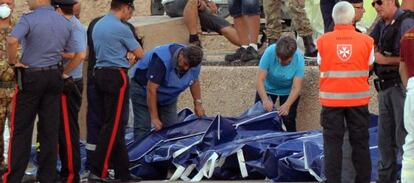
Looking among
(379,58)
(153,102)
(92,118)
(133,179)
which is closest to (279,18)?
(153,102)

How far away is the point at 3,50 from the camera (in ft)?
34.9

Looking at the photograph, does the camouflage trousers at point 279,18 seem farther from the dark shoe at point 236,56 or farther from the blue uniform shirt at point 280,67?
the blue uniform shirt at point 280,67

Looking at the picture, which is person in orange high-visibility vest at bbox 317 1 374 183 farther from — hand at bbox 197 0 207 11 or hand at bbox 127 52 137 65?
hand at bbox 197 0 207 11

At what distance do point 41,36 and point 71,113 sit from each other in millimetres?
885

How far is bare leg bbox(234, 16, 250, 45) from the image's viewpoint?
12906 millimetres

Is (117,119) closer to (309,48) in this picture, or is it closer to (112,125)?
(112,125)

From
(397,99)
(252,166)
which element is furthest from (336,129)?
(252,166)

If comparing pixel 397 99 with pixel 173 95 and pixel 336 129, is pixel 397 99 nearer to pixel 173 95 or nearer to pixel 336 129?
pixel 336 129

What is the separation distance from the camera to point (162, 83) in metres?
11.0

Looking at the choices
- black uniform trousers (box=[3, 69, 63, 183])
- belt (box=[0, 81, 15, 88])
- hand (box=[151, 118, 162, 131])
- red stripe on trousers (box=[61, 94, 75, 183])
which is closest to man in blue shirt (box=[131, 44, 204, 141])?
hand (box=[151, 118, 162, 131])

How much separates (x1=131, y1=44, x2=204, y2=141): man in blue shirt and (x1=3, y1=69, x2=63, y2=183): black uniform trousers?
53.9 inches

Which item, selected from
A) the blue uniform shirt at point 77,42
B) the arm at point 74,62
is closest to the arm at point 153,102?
the blue uniform shirt at point 77,42

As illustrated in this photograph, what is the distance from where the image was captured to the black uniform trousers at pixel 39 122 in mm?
9602

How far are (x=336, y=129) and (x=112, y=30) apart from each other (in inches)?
83.7
